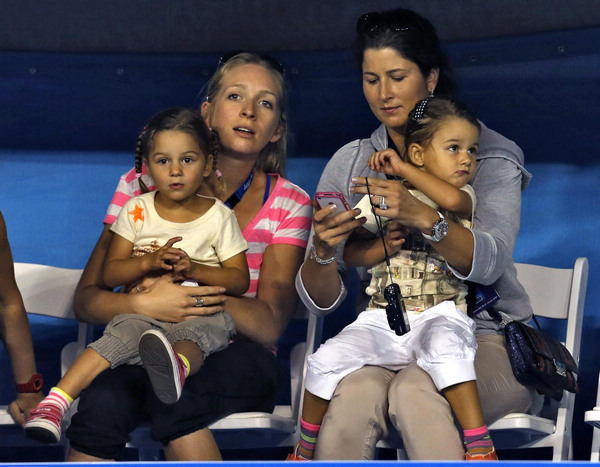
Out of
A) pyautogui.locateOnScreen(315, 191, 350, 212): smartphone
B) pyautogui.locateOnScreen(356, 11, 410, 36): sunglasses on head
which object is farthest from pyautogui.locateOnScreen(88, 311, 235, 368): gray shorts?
pyautogui.locateOnScreen(356, 11, 410, 36): sunglasses on head

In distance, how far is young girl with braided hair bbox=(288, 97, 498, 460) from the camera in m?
2.58

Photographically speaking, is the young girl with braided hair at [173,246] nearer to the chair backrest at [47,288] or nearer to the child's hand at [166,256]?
the child's hand at [166,256]

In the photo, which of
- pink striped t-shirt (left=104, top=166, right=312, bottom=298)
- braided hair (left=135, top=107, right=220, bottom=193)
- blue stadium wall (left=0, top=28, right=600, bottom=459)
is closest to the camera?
braided hair (left=135, top=107, right=220, bottom=193)

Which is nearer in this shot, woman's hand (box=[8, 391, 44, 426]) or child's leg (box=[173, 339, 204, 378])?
child's leg (box=[173, 339, 204, 378])

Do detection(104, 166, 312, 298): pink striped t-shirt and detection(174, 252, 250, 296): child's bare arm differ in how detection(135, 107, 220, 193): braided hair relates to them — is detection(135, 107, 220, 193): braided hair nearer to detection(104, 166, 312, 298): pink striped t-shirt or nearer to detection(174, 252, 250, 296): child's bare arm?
detection(104, 166, 312, 298): pink striped t-shirt

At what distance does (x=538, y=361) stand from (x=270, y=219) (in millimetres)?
967

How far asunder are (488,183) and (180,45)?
146 centimetres

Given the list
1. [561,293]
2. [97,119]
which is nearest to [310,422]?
[561,293]

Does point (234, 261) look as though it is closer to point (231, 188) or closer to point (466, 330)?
point (231, 188)

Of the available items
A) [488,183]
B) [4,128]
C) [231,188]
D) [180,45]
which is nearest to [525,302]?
[488,183]

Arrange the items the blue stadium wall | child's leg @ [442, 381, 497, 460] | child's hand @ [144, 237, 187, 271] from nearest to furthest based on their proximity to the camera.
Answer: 1. child's leg @ [442, 381, 497, 460]
2. child's hand @ [144, 237, 187, 271]
3. the blue stadium wall

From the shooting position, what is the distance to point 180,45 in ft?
12.6

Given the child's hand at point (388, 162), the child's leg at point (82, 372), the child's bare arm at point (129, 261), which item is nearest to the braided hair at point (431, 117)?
the child's hand at point (388, 162)

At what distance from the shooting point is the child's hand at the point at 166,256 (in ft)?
9.02
